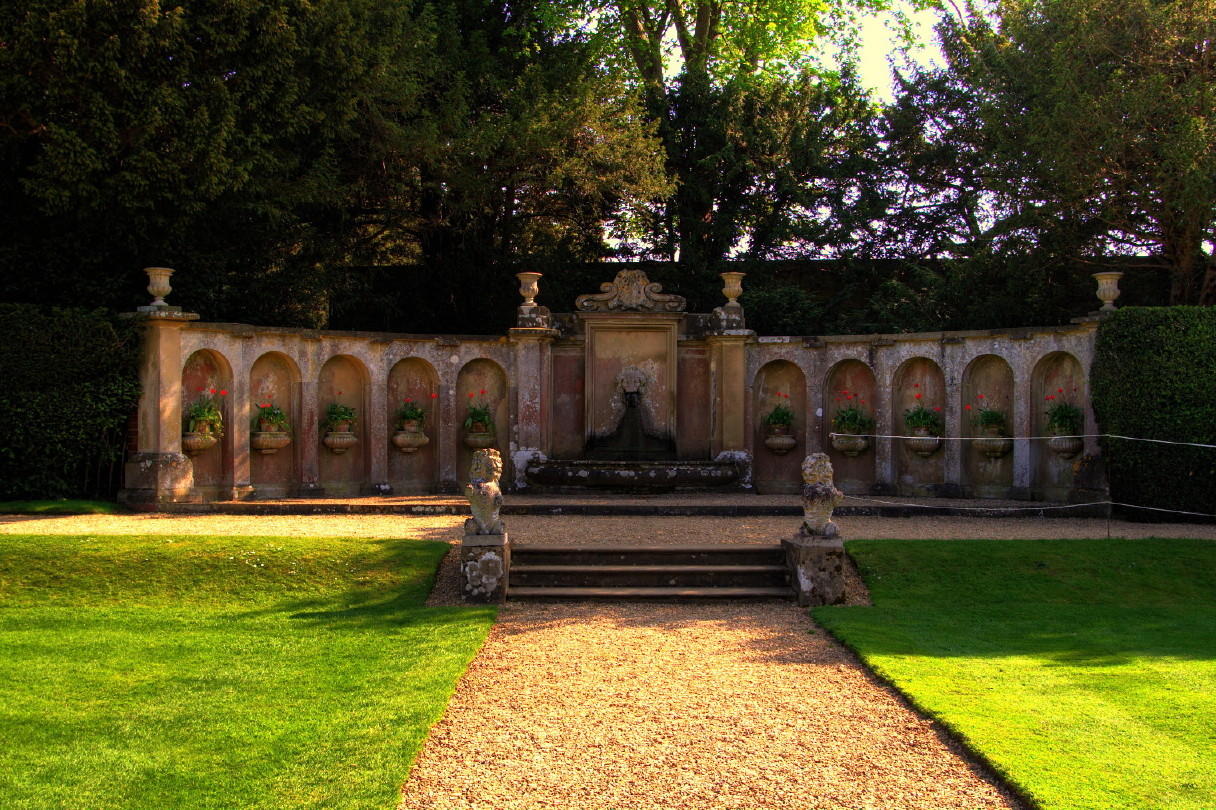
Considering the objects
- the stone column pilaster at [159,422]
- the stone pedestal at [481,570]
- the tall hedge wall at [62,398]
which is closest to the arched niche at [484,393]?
the stone column pilaster at [159,422]

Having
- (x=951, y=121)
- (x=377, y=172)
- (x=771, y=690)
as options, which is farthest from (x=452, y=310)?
(x=771, y=690)

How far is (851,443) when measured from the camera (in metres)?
18.4

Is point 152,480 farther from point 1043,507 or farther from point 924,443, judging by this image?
point 1043,507

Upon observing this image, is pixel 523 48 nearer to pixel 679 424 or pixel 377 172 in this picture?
pixel 377 172

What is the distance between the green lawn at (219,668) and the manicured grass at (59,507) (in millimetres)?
3185

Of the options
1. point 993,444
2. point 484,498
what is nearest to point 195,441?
point 484,498

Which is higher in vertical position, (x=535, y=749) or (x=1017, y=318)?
(x=1017, y=318)

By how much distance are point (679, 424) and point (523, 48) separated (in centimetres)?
1013

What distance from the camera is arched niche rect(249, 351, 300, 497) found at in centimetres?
1733

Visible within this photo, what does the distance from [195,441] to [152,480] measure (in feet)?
2.86

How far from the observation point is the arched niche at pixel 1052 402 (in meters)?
16.4

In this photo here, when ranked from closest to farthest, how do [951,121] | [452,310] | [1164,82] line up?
[1164,82] → [452,310] → [951,121]

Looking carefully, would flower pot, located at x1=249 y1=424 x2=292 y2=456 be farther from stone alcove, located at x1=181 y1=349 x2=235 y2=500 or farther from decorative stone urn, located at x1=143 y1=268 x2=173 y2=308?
decorative stone urn, located at x1=143 y1=268 x2=173 y2=308

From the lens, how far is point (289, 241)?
66.3 feet
